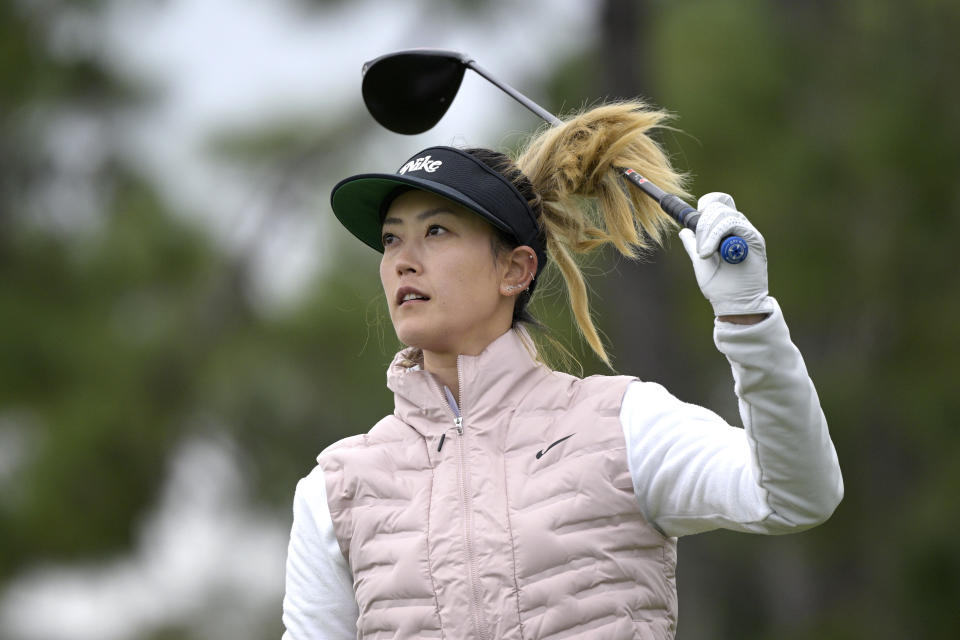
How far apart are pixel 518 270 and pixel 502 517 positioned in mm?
589

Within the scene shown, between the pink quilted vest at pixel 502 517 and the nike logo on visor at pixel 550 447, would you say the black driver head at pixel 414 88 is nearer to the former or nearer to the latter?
the pink quilted vest at pixel 502 517

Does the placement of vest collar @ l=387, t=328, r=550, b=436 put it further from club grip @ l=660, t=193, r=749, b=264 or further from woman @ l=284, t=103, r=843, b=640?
club grip @ l=660, t=193, r=749, b=264

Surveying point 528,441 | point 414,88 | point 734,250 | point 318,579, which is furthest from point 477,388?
point 414,88

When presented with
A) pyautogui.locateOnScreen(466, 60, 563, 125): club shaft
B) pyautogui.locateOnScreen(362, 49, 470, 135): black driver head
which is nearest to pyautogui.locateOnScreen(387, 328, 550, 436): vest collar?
pyautogui.locateOnScreen(466, 60, 563, 125): club shaft

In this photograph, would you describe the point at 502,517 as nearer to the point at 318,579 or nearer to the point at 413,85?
the point at 318,579

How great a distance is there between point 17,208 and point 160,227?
103cm

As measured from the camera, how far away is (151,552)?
32.3ft

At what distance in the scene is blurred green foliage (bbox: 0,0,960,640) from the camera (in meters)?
9.71

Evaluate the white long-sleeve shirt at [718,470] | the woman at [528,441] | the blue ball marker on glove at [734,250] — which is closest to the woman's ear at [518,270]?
the woman at [528,441]

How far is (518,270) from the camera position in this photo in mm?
3018

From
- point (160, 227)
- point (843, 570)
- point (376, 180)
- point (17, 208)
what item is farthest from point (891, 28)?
point (376, 180)

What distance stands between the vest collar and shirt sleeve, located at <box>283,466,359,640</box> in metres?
0.23

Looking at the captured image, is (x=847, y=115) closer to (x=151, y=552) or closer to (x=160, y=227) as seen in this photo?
(x=160, y=227)

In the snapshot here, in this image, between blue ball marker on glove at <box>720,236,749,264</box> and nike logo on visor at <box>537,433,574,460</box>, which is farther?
nike logo on visor at <box>537,433,574,460</box>
